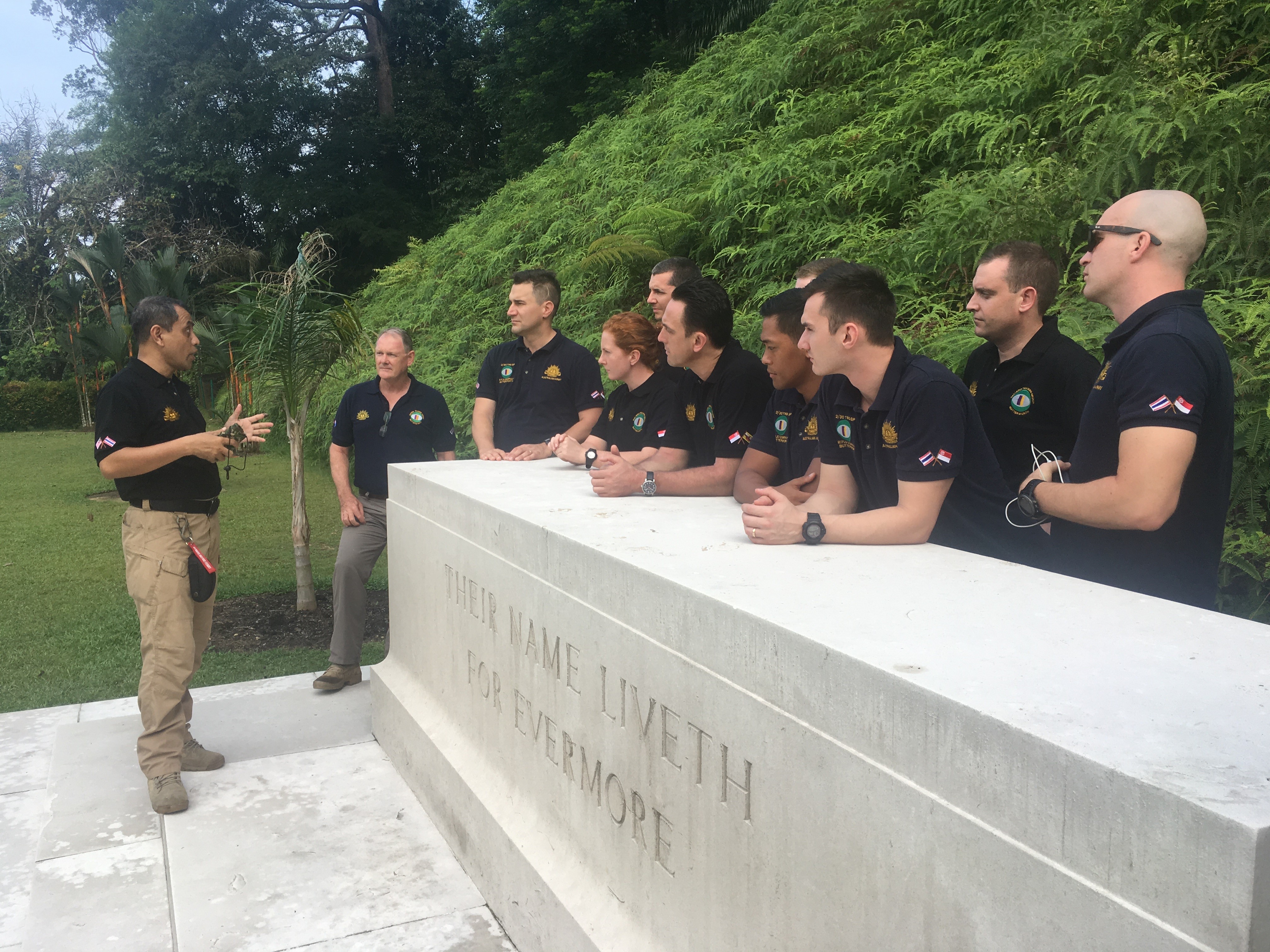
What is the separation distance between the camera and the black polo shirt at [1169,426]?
2557mm

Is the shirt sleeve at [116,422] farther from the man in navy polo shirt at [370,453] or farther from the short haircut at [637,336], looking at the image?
the short haircut at [637,336]

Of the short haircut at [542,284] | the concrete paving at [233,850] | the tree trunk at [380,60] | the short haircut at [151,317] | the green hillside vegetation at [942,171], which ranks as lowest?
the concrete paving at [233,850]

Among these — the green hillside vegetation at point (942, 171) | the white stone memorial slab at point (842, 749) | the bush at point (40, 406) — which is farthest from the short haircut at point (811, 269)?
the bush at point (40, 406)

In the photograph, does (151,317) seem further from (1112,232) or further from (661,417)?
(1112,232)

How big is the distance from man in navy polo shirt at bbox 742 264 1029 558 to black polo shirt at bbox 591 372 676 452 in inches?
55.6

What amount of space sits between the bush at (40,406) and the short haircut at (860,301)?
3159 cm

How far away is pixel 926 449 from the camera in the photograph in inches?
104

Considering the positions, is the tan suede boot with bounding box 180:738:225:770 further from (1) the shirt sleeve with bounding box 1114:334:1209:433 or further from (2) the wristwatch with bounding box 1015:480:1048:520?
(1) the shirt sleeve with bounding box 1114:334:1209:433

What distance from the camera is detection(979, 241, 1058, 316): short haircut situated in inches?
148

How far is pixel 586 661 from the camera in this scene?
2953mm

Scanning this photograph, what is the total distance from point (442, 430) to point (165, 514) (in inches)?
76.5

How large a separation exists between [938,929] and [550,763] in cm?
187

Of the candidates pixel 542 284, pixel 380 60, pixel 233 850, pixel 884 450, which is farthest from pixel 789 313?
pixel 380 60

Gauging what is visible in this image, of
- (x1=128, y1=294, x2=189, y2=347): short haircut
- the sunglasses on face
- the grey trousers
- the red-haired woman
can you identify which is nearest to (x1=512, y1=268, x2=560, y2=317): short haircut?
the red-haired woman
